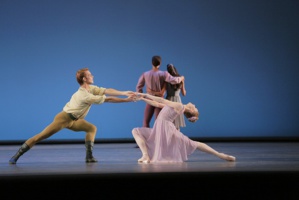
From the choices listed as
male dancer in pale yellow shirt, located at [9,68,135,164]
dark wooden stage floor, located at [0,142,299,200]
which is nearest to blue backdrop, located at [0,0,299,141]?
male dancer in pale yellow shirt, located at [9,68,135,164]

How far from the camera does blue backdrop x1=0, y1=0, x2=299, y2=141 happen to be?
1107 cm

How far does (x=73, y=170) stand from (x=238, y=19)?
260 inches

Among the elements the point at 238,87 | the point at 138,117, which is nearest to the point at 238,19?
the point at 238,87

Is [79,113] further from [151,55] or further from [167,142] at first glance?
[151,55]

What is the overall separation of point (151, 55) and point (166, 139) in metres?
4.47

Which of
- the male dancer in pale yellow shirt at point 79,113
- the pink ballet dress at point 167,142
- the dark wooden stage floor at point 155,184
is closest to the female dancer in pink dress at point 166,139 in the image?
the pink ballet dress at point 167,142

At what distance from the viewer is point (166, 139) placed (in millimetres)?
6926

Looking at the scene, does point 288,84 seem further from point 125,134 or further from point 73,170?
point 73,170

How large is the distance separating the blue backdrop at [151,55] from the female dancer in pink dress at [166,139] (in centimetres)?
426

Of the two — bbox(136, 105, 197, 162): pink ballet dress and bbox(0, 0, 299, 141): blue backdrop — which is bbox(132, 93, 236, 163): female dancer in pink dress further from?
bbox(0, 0, 299, 141): blue backdrop

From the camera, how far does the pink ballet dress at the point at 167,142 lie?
6879 millimetres

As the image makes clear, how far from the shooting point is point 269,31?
1150cm

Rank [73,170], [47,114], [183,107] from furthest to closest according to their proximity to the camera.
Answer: [47,114] → [183,107] → [73,170]

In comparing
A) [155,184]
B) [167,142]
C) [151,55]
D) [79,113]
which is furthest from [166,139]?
[151,55]
